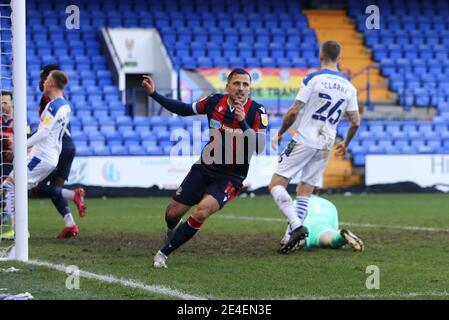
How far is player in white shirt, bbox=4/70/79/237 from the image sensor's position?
1158 centimetres

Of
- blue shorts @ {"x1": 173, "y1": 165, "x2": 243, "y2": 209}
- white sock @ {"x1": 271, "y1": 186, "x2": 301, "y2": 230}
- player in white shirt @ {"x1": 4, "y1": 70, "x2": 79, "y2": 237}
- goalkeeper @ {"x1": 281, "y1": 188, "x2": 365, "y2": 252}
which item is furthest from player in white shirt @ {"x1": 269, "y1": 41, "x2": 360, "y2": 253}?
player in white shirt @ {"x1": 4, "y1": 70, "x2": 79, "y2": 237}

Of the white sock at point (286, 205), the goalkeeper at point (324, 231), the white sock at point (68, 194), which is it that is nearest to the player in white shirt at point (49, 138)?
the white sock at point (68, 194)

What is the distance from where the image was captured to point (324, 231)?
36.1 feet

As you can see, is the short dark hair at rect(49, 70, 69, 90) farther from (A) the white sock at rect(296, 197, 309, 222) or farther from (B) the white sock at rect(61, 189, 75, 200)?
(A) the white sock at rect(296, 197, 309, 222)

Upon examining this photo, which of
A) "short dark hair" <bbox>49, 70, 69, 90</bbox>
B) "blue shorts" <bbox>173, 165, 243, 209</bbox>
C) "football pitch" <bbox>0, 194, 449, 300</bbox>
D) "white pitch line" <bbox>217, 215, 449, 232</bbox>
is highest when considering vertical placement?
"short dark hair" <bbox>49, 70, 69, 90</bbox>

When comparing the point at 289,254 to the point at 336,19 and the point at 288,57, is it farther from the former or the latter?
the point at 336,19

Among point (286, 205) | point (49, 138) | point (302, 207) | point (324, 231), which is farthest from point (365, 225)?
point (49, 138)

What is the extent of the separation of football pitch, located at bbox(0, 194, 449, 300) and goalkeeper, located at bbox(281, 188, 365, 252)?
0.20 meters

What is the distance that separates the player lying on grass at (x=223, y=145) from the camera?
9336mm

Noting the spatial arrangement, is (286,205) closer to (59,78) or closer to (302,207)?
(302,207)

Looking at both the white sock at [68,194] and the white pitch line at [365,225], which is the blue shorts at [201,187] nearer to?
the white sock at [68,194]

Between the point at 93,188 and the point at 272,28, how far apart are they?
11142 mm

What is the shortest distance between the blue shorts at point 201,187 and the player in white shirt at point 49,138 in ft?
8.45
